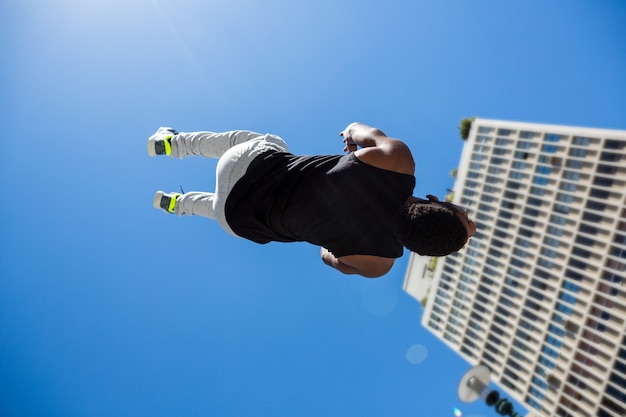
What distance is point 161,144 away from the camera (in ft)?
19.5

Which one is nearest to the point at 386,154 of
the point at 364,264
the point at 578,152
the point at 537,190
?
the point at 364,264

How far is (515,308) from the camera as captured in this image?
39.8 m

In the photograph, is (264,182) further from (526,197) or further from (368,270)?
(526,197)

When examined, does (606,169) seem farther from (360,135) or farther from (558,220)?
(360,135)

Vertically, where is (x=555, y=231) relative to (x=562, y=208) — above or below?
below

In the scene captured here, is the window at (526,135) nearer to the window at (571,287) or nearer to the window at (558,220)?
the window at (558,220)

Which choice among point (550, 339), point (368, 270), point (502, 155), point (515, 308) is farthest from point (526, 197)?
point (368, 270)

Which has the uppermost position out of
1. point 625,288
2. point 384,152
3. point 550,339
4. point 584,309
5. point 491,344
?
point 384,152

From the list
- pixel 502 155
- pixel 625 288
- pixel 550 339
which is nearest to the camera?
pixel 625 288

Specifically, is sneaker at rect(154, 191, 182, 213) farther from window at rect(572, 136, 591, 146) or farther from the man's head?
window at rect(572, 136, 591, 146)

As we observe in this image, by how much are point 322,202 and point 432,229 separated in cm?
112

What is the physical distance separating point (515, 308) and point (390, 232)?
42443mm

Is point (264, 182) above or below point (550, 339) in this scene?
above

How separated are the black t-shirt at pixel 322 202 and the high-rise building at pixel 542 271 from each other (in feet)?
124
